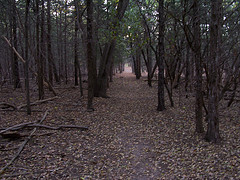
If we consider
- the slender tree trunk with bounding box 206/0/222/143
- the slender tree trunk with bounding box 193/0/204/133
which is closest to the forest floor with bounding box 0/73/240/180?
the slender tree trunk with bounding box 206/0/222/143

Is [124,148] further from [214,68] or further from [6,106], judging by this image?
[6,106]

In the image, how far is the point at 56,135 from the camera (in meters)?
7.29

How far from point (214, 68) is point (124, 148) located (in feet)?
11.8

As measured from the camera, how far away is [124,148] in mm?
6457

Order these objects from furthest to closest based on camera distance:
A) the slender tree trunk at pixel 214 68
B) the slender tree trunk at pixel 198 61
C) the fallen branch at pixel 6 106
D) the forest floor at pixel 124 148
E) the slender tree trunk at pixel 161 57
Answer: the fallen branch at pixel 6 106
the slender tree trunk at pixel 161 57
the slender tree trunk at pixel 198 61
the slender tree trunk at pixel 214 68
the forest floor at pixel 124 148

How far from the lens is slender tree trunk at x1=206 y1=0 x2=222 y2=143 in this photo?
536 cm

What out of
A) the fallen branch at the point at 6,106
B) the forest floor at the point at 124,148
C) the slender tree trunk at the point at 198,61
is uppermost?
the slender tree trunk at the point at 198,61

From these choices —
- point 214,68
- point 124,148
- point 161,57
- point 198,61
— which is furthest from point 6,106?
point 214,68

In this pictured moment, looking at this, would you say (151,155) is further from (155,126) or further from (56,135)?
(56,135)

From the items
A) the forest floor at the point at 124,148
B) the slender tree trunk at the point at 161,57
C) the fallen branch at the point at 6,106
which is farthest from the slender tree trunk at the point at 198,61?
the fallen branch at the point at 6,106

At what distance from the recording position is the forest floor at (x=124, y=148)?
4945mm

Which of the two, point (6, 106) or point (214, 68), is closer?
point (214, 68)

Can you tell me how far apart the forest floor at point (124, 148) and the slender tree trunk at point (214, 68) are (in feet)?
1.35

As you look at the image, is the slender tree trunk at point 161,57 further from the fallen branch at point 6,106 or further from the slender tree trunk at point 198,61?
the fallen branch at point 6,106
